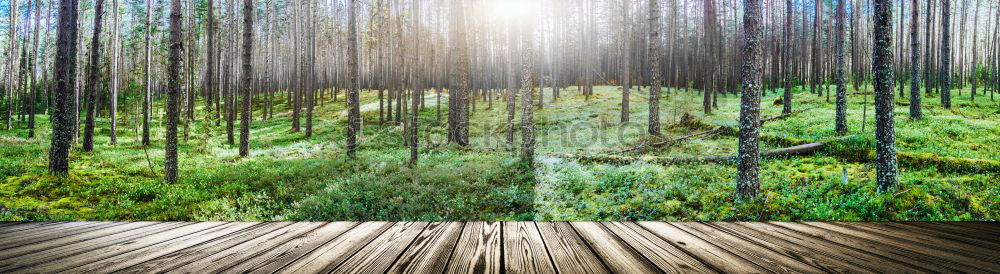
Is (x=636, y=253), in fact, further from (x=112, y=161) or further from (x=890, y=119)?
(x=112, y=161)

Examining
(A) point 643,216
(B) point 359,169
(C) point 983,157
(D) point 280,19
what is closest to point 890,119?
(C) point 983,157

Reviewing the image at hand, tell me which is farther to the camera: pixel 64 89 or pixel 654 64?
pixel 654 64

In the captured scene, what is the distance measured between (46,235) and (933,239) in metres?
7.30

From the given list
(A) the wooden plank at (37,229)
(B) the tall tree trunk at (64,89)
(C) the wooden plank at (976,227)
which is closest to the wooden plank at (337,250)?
(A) the wooden plank at (37,229)

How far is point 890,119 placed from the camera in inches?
243

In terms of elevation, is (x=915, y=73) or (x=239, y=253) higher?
(x=915, y=73)

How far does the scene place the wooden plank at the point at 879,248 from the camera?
Answer: 2674mm

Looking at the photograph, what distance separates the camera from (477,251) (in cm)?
273

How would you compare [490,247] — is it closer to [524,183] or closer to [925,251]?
[925,251]

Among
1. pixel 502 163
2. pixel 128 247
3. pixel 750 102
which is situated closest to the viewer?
pixel 128 247

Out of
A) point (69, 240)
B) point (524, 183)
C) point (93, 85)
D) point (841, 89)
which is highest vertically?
point (93, 85)

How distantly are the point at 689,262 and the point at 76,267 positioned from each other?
11.9ft

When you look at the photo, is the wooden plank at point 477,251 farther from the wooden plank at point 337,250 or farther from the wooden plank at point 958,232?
the wooden plank at point 958,232

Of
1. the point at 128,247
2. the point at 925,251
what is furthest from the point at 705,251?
the point at 128,247
